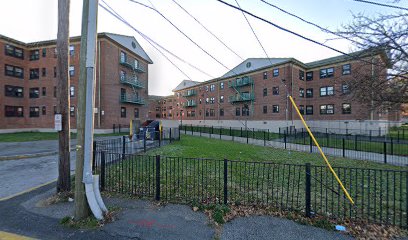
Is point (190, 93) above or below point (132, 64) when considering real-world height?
below

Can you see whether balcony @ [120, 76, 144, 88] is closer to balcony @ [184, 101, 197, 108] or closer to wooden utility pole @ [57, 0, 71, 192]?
balcony @ [184, 101, 197, 108]

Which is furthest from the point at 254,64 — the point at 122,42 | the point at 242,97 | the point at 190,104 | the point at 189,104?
the point at 122,42

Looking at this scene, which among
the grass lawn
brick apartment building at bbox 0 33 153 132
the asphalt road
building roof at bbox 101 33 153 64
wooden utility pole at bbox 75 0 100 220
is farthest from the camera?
building roof at bbox 101 33 153 64

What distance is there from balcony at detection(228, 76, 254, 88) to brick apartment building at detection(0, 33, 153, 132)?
1878 cm

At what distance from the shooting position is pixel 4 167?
8.43m

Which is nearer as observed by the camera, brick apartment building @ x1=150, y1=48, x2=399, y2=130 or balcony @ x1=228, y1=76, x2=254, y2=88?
brick apartment building @ x1=150, y1=48, x2=399, y2=130

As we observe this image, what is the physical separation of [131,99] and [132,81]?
3015mm

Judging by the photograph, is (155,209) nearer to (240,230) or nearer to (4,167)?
(240,230)

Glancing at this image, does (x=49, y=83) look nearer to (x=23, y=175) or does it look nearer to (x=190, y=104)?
(x=23, y=175)

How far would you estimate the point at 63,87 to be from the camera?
16.6 ft

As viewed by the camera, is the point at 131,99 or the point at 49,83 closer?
the point at 49,83

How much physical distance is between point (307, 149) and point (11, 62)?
39.9m

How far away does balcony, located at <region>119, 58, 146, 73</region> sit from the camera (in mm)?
29484

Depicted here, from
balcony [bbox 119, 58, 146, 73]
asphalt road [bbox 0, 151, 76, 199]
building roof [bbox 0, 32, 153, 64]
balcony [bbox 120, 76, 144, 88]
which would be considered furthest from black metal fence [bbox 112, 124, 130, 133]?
asphalt road [bbox 0, 151, 76, 199]
